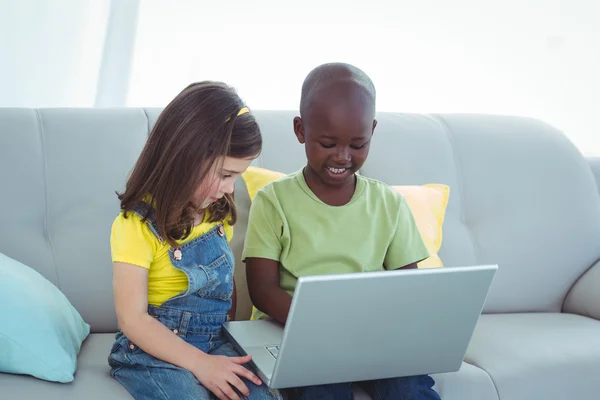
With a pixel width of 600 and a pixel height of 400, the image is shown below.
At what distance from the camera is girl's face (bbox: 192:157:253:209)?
138 centimetres

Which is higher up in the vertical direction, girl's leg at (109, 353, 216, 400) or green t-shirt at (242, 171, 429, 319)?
green t-shirt at (242, 171, 429, 319)

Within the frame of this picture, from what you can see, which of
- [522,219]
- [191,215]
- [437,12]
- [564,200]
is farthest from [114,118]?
[437,12]

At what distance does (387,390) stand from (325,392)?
0.45 ft

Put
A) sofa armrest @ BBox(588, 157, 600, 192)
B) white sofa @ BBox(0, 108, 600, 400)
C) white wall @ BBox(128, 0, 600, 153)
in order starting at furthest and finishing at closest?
1. white wall @ BBox(128, 0, 600, 153)
2. sofa armrest @ BBox(588, 157, 600, 192)
3. white sofa @ BBox(0, 108, 600, 400)

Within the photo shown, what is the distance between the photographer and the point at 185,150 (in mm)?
1363

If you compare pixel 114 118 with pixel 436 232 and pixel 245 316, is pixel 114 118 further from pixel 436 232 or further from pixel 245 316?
pixel 436 232

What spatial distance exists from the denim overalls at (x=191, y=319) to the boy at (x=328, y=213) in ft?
0.34

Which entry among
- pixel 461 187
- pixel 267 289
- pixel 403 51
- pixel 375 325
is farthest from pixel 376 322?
pixel 403 51

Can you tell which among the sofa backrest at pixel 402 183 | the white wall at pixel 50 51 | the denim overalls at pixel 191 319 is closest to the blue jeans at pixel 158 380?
the denim overalls at pixel 191 319

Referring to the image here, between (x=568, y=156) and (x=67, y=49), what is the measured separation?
1740 mm

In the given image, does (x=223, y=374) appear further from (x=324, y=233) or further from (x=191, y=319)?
(x=324, y=233)

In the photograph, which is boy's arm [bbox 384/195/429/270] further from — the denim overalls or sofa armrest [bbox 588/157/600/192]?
sofa armrest [bbox 588/157/600/192]

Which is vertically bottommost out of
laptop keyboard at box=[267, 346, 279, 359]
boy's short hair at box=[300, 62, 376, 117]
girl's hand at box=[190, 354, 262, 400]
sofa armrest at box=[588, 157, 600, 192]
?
girl's hand at box=[190, 354, 262, 400]

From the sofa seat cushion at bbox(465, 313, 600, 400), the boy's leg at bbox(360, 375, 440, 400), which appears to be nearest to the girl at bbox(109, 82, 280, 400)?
the boy's leg at bbox(360, 375, 440, 400)
